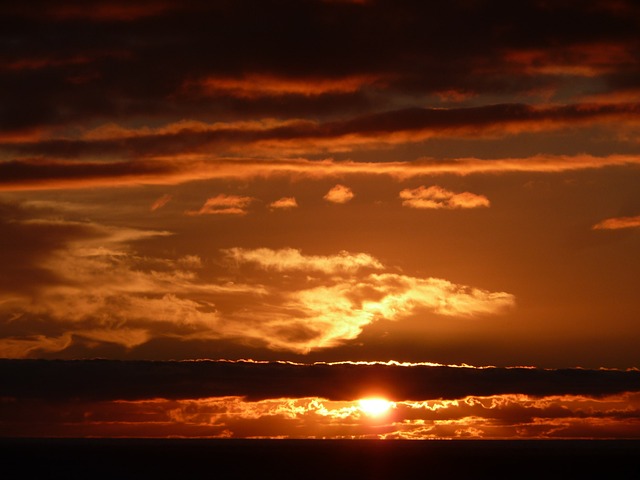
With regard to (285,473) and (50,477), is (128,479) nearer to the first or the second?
(50,477)

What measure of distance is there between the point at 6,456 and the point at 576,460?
72029 mm

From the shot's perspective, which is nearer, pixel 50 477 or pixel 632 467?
pixel 50 477

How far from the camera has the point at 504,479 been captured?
328 feet

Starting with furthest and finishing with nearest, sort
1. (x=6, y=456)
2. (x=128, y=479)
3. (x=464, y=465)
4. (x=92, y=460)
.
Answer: (x=6, y=456) < (x=92, y=460) < (x=464, y=465) < (x=128, y=479)

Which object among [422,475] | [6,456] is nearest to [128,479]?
[422,475]

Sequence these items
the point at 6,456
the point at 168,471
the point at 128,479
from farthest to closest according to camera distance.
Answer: the point at 6,456 → the point at 168,471 → the point at 128,479

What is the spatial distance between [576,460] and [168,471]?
56831 millimetres

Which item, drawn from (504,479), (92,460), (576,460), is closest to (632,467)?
(576,460)

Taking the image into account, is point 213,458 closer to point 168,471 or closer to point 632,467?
point 168,471

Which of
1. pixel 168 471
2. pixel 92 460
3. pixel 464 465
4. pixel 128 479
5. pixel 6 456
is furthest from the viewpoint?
pixel 6 456

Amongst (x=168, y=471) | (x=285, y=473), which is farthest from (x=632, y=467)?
(x=168, y=471)

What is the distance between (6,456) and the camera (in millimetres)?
144000

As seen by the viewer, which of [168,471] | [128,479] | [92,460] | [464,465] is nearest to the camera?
[128,479]

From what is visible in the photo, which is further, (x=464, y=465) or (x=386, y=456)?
(x=386, y=456)
